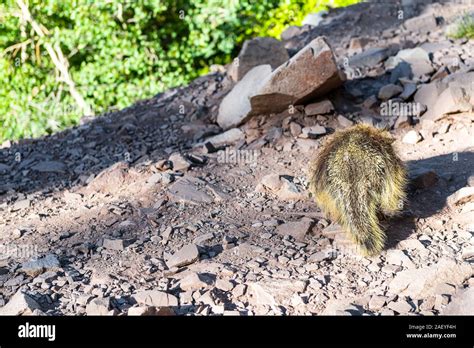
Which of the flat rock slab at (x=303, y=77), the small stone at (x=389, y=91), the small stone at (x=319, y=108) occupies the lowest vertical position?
the small stone at (x=319, y=108)

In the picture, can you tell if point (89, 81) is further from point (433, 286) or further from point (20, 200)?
point (433, 286)

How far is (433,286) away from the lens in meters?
4.87

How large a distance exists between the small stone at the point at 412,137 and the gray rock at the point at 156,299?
338cm

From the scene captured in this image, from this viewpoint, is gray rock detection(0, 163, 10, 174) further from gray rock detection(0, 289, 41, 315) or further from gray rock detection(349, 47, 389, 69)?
gray rock detection(349, 47, 389, 69)

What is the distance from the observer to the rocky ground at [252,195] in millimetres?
4945

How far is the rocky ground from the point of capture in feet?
16.2

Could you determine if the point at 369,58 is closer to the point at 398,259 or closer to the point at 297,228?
the point at 297,228

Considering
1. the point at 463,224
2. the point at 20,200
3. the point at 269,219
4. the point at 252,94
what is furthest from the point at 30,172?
the point at 463,224

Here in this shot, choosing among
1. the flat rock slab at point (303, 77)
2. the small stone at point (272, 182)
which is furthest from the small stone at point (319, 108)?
the small stone at point (272, 182)

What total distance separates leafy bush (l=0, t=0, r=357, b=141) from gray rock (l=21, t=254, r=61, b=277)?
19.6ft

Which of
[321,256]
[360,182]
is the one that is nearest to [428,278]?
[321,256]

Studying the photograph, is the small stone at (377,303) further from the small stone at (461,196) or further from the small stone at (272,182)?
the small stone at (272,182)

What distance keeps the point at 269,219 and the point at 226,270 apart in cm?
92

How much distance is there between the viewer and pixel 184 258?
535 cm
